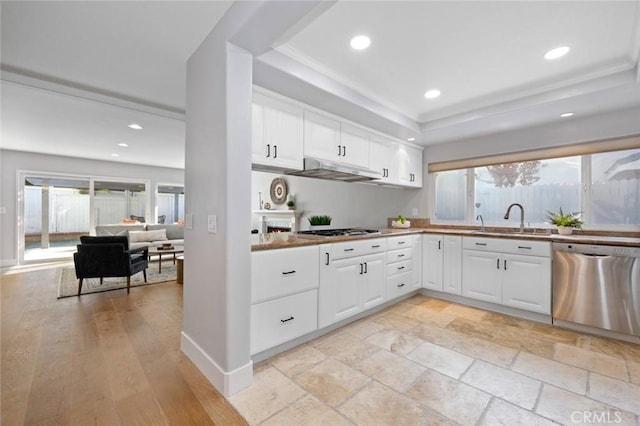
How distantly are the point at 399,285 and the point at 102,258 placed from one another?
4.00 m

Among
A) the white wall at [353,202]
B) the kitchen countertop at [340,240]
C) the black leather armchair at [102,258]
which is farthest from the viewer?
the white wall at [353,202]

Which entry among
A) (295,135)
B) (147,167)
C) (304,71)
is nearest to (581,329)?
(295,135)

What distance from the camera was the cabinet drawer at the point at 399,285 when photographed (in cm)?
321

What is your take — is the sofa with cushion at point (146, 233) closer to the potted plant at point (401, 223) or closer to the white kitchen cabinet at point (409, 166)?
the potted plant at point (401, 223)

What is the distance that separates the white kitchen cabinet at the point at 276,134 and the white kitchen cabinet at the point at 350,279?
2.82 ft

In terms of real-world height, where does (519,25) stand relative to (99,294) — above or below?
above

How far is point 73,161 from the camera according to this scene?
20.7ft

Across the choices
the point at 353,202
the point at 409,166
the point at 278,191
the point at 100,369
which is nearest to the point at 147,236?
the point at 278,191

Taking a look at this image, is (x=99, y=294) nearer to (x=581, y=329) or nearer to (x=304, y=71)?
(x=304, y=71)

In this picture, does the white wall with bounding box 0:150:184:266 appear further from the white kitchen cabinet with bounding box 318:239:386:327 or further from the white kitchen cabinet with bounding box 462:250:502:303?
the white kitchen cabinet with bounding box 462:250:502:303

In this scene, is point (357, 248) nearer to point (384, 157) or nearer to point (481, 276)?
point (384, 157)

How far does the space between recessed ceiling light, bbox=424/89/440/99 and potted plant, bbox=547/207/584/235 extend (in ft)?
6.49

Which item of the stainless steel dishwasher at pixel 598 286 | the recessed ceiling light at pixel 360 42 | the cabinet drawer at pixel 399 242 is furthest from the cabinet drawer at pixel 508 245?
the recessed ceiling light at pixel 360 42

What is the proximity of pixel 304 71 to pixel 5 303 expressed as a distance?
14.7 feet
